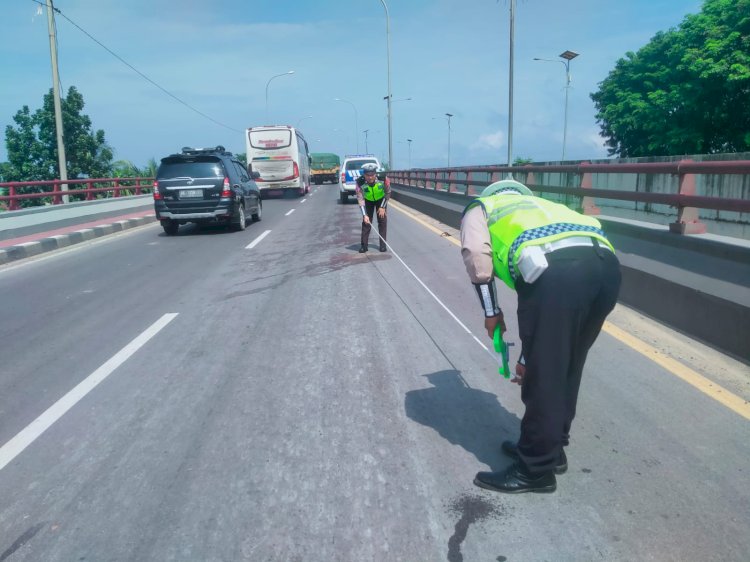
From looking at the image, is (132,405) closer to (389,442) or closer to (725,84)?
(389,442)

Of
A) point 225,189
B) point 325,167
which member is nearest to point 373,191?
point 225,189

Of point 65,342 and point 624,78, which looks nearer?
point 65,342

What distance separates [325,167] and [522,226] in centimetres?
5933

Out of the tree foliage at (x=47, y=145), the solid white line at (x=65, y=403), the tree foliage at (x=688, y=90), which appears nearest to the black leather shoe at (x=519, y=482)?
the solid white line at (x=65, y=403)

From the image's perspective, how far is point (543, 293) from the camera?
311cm

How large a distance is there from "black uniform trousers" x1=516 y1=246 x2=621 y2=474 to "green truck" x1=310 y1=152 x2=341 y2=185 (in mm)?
58310

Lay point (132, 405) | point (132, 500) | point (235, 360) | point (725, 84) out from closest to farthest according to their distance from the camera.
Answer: point (132, 500)
point (132, 405)
point (235, 360)
point (725, 84)

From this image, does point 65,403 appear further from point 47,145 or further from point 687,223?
point 47,145

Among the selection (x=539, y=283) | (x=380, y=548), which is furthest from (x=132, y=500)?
(x=539, y=283)

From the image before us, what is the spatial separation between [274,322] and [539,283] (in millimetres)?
4500

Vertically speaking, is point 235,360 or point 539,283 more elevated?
point 539,283

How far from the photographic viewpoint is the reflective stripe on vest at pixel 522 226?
10.2ft

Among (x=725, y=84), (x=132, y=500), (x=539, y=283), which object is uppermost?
(x=725, y=84)

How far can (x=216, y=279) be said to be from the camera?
10.1m
